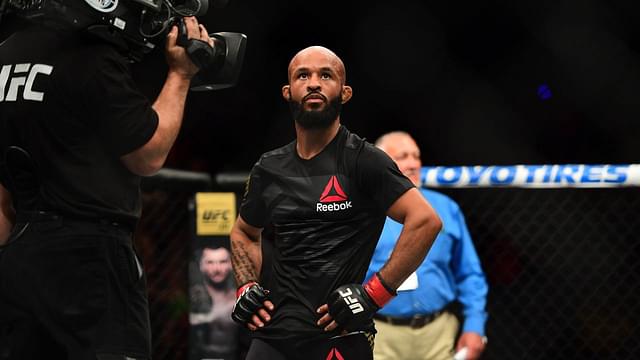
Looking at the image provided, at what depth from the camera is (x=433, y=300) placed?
327cm

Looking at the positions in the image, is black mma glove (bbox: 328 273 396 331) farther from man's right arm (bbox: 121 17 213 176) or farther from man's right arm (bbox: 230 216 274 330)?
man's right arm (bbox: 121 17 213 176)

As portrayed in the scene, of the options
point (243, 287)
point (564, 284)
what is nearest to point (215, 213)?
point (243, 287)

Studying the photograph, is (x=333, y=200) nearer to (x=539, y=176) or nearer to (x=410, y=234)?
(x=410, y=234)

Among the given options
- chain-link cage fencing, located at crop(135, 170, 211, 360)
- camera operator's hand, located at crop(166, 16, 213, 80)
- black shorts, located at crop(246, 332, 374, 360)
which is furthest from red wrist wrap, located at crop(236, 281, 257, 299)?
chain-link cage fencing, located at crop(135, 170, 211, 360)

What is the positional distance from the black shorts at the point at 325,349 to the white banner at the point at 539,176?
135cm

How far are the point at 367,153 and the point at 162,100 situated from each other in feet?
2.07

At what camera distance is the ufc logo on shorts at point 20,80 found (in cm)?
178

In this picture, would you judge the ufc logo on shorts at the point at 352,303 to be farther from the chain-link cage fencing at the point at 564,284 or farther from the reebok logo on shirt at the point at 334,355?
the chain-link cage fencing at the point at 564,284

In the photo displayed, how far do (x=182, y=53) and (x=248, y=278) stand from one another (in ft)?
2.59

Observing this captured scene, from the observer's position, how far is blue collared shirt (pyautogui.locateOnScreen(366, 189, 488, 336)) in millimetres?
3252

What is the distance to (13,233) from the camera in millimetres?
1829

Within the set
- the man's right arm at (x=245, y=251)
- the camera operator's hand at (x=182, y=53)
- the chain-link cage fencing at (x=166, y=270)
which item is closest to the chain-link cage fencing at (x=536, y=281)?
the chain-link cage fencing at (x=166, y=270)

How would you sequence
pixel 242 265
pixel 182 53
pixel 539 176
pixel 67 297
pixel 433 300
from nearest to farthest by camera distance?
pixel 67 297 → pixel 182 53 → pixel 242 265 → pixel 433 300 → pixel 539 176

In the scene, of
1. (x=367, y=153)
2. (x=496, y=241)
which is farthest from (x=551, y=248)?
(x=367, y=153)
